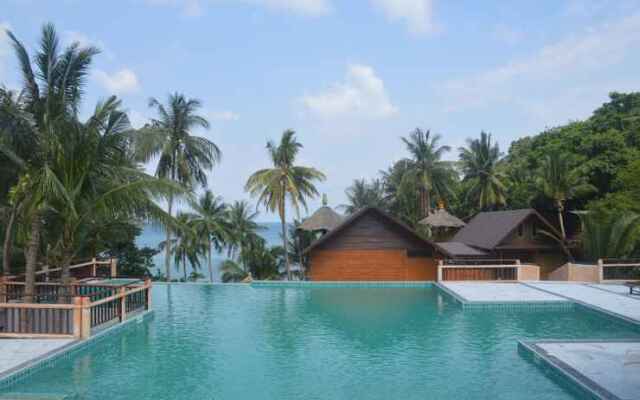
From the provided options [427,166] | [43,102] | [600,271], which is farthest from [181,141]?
[600,271]

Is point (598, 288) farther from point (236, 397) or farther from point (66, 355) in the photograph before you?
point (66, 355)

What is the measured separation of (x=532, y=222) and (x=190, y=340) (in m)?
18.9

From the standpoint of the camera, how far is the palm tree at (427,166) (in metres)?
34.5

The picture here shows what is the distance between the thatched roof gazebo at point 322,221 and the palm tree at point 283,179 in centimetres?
86

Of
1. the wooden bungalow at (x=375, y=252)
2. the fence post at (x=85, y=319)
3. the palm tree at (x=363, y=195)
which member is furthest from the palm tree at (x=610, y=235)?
the fence post at (x=85, y=319)

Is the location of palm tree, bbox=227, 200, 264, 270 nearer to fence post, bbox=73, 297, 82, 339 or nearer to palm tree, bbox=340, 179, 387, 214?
palm tree, bbox=340, 179, 387, 214

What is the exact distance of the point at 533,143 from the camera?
124 ft

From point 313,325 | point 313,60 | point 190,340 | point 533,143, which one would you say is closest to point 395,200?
point 533,143

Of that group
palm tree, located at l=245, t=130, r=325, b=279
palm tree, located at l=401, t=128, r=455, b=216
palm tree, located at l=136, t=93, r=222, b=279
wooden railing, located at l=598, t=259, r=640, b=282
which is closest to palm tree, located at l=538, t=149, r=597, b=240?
wooden railing, located at l=598, t=259, r=640, b=282

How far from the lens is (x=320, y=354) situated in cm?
1059

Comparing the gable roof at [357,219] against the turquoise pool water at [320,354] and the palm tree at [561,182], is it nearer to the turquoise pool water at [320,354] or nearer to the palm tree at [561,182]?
the turquoise pool water at [320,354]

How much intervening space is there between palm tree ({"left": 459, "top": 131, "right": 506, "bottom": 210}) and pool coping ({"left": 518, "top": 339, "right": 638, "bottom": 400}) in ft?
83.0

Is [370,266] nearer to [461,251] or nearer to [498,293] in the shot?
[461,251]

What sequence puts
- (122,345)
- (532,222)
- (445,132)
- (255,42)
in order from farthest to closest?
1. (445,132)
2. (532,222)
3. (255,42)
4. (122,345)
